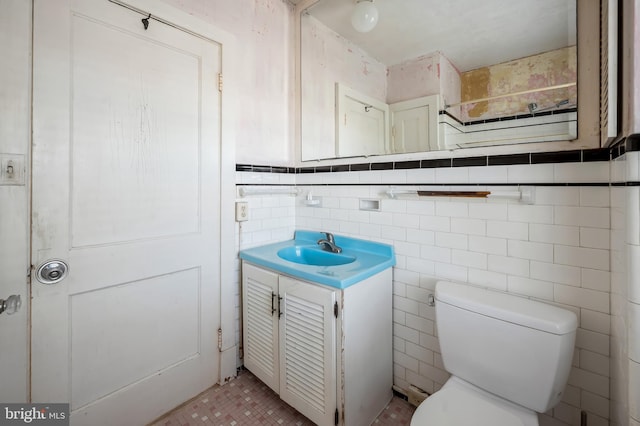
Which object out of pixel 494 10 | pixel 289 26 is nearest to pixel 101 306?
pixel 289 26

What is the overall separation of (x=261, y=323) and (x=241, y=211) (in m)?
0.69

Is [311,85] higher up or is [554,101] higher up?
[311,85]

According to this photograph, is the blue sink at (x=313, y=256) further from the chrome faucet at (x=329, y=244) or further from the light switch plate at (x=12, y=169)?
the light switch plate at (x=12, y=169)

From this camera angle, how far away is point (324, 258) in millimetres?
1773

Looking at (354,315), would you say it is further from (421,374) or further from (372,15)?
→ (372,15)

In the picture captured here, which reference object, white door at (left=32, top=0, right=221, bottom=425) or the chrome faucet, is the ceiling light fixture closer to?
white door at (left=32, top=0, right=221, bottom=425)

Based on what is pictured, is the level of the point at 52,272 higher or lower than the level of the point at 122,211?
lower

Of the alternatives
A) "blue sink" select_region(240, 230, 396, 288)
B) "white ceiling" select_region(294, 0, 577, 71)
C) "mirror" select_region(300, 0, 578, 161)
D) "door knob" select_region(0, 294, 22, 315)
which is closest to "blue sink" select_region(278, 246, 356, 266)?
"blue sink" select_region(240, 230, 396, 288)

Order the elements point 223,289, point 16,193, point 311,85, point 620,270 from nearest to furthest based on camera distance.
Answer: point 620,270, point 16,193, point 223,289, point 311,85

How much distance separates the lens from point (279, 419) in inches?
55.8

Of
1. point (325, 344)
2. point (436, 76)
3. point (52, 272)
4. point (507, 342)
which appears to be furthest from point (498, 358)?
point (52, 272)

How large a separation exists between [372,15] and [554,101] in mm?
1178

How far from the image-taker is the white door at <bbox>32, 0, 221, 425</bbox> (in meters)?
1.10

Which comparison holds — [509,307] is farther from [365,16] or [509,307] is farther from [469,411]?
[365,16]
